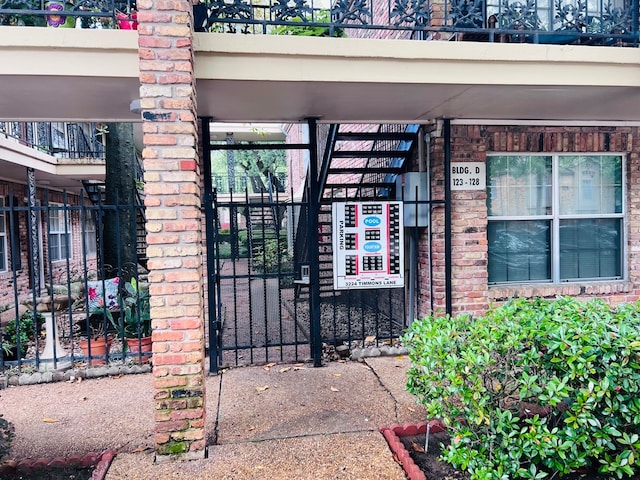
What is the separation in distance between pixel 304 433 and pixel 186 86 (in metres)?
2.67

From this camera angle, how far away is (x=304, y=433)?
3.43 m

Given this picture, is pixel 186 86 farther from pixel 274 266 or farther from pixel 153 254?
pixel 274 266

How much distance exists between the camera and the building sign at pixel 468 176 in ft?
17.2

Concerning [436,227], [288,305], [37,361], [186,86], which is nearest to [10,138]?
[37,361]

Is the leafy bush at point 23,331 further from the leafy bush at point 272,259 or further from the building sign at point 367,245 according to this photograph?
the leafy bush at point 272,259

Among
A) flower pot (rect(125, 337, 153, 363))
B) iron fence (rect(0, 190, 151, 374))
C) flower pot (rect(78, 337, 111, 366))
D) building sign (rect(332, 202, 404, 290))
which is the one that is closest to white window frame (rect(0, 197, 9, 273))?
iron fence (rect(0, 190, 151, 374))

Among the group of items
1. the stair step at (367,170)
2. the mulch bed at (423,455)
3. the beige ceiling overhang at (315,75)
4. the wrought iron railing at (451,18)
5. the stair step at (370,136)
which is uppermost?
the wrought iron railing at (451,18)

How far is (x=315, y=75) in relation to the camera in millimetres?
3703

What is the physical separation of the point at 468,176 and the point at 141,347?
4338 millimetres

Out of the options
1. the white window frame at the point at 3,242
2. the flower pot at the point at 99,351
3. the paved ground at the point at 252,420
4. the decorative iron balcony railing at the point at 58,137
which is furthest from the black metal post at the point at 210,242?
the white window frame at the point at 3,242

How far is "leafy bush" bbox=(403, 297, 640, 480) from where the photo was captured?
247 centimetres

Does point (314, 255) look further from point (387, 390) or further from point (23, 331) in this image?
point (23, 331)

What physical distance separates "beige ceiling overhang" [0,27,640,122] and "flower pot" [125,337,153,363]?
255 cm

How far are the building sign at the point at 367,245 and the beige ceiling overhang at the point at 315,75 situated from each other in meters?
1.12
